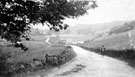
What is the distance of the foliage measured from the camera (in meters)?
Answer: 7.64

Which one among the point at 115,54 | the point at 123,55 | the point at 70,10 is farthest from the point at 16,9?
the point at 115,54

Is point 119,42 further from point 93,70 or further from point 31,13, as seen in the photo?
point 31,13

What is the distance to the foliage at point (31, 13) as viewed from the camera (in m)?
7.64

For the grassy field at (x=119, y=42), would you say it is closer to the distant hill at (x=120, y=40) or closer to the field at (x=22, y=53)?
the distant hill at (x=120, y=40)

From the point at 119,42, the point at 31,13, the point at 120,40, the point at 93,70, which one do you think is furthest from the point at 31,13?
the point at 120,40

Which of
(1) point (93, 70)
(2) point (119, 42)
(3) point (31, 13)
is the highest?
(3) point (31, 13)

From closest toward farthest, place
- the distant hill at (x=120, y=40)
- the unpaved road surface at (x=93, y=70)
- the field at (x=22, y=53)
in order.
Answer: the unpaved road surface at (x=93, y=70) → the field at (x=22, y=53) → the distant hill at (x=120, y=40)

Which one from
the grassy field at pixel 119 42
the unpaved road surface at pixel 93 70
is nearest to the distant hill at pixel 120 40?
the grassy field at pixel 119 42

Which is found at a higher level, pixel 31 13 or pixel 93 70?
pixel 31 13

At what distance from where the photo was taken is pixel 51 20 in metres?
8.63

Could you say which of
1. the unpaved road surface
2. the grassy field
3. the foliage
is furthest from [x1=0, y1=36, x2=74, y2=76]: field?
the grassy field

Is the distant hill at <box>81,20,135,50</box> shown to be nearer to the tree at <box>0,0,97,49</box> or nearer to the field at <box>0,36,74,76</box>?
the field at <box>0,36,74,76</box>

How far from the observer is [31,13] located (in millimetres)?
8008

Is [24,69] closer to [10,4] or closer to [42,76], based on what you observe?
[42,76]
